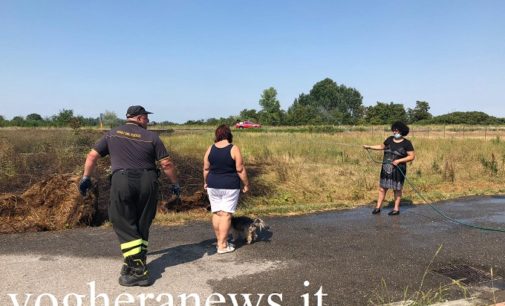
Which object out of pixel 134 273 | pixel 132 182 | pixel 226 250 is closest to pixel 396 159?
pixel 226 250

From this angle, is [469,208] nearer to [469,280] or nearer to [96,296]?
[469,280]

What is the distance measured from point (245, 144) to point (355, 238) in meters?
13.5

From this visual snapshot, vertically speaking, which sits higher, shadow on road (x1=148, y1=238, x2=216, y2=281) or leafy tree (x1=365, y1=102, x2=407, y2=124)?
leafy tree (x1=365, y1=102, x2=407, y2=124)

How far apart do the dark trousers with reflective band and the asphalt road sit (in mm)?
443

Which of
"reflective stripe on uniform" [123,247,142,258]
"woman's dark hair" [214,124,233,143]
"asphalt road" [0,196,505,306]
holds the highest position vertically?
"woman's dark hair" [214,124,233,143]

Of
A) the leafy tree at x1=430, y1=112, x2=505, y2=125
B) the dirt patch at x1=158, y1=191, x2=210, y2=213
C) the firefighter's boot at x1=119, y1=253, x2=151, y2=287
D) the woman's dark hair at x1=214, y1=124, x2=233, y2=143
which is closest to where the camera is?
the firefighter's boot at x1=119, y1=253, x2=151, y2=287

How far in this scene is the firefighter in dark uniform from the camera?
4516 millimetres

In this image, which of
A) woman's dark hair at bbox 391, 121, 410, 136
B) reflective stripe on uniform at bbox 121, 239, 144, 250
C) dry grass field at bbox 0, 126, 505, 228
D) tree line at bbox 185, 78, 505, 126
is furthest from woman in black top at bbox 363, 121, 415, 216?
tree line at bbox 185, 78, 505, 126

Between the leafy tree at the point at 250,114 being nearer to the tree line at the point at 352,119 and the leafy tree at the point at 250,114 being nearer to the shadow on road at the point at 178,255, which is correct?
the tree line at the point at 352,119

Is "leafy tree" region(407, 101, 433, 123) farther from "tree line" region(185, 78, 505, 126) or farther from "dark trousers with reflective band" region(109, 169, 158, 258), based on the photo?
"dark trousers with reflective band" region(109, 169, 158, 258)

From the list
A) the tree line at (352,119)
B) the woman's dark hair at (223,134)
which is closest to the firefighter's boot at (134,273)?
the woman's dark hair at (223,134)

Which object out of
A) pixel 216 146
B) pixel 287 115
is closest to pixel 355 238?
pixel 216 146

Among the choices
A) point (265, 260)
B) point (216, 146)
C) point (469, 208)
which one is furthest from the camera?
point (469, 208)

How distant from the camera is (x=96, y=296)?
4.06 m
